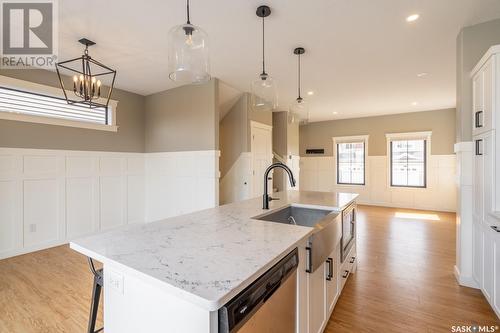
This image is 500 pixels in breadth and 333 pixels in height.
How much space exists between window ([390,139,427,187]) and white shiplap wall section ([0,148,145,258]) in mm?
7150

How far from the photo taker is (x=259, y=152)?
5.44m

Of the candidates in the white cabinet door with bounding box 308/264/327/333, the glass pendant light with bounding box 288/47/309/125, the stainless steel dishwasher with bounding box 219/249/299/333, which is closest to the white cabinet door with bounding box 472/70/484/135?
the glass pendant light with bounding box 288/47/309/125

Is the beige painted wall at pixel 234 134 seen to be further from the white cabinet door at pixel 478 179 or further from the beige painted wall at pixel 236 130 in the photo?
the white cabinet door at pixel 478 179

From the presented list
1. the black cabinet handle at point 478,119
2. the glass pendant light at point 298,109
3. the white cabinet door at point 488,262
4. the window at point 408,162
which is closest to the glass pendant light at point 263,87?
the glass pendant light at point 298,109

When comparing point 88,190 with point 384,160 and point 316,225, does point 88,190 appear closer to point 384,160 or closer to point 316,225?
point 316,225

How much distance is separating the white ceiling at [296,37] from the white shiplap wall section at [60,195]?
1.61 m

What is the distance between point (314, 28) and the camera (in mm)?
2664

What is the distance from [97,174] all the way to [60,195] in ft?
2.13

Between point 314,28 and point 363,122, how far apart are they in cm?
581

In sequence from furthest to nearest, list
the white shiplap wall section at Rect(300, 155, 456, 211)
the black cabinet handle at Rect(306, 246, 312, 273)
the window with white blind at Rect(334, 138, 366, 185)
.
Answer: the window with white blind at Rect(334, 138, 366, 185) → the white shiplap wall section at Rect(300, 155, 456, 211) → the black cabinet handle at Rect(306, 246, 312, 273)

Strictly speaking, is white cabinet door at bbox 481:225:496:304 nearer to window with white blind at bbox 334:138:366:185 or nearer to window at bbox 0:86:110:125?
window at bbox 0:86:110:125

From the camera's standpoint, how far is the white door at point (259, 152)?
17.1 feet

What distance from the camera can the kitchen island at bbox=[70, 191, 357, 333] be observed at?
2.44 ft

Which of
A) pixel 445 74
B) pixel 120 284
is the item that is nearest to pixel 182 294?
pixel 120 284
